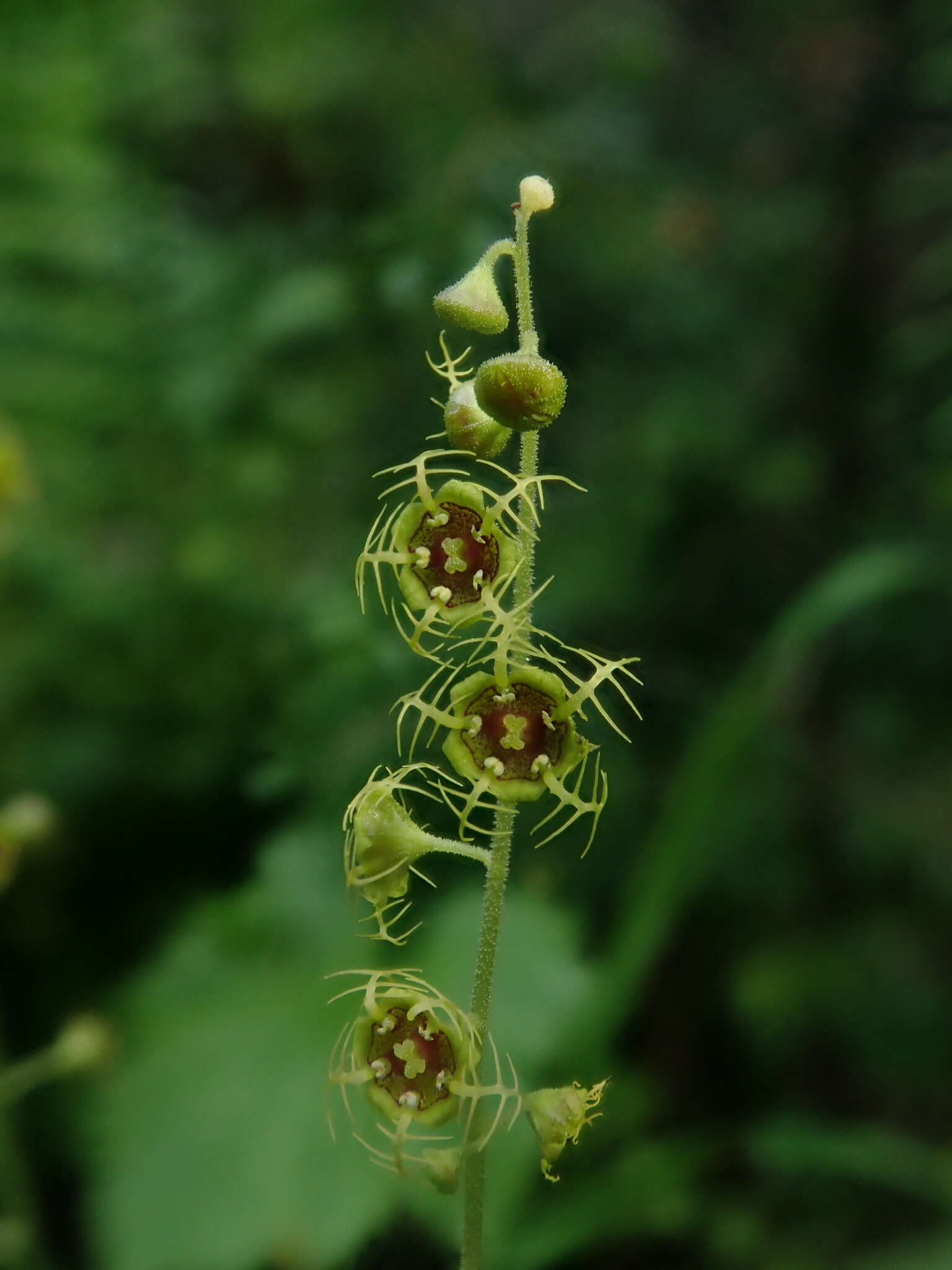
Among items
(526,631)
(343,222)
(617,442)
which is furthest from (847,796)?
(526,631)

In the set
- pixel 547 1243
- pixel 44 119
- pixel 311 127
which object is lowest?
pixel 547 1243

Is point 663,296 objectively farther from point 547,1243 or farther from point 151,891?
point 547,1243

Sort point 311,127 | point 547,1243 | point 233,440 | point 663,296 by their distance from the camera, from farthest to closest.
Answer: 1. point 311,127
2. point 663,296
3. point 233,440
4. point 547,1243

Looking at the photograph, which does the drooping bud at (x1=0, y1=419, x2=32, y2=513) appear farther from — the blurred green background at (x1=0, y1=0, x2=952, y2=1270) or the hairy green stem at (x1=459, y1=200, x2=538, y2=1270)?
the hairy green stem at (x1=459, y1=200, x2=538, y2=1270)

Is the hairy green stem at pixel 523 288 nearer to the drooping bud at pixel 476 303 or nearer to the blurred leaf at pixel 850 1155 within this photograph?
the drooping bud at pixel 476 303

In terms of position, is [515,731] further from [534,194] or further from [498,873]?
[534,194]
